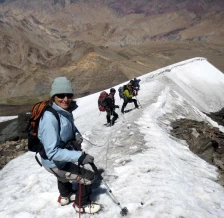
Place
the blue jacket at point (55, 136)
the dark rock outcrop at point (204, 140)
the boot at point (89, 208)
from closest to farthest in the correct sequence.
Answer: the blue jacket at point (55, 136) < the boot at point (89, 208) < the dark rock outcrop at point (204, 140)

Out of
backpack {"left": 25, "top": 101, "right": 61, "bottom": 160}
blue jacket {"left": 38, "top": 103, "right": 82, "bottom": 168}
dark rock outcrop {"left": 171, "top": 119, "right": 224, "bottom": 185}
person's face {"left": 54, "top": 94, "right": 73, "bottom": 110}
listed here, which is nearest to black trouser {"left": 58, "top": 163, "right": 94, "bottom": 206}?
blue jacket {"left": 38, "top": 103, "right": 82, "bottom": 168}

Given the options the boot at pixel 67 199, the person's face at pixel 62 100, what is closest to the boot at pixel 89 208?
the boot at pixel 67 199

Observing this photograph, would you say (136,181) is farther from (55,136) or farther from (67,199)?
(55,136)

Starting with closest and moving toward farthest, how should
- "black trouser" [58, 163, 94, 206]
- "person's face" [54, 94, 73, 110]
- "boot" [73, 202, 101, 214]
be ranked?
"person's face" [54, 94, 73, 110] → "black trouser" [58, 163, 94, 206] → "boot" [73, 202, 101, 214]

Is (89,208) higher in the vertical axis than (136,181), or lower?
lower

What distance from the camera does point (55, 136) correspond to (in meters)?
5.87

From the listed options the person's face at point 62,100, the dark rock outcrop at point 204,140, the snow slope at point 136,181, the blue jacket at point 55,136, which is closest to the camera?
the blue jacket at point 55,136

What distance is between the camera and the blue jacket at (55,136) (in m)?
5.84

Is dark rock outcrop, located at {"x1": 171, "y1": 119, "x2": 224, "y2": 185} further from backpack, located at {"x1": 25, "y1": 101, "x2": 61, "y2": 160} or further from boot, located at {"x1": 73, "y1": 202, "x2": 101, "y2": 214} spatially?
backpack, located at {"x1": 25, "y1": 101, "x2": 61, "y2": 160}

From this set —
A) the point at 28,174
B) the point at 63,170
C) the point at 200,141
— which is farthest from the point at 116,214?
the point at 200,141

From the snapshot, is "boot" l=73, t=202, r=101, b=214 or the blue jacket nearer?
the blue jacket

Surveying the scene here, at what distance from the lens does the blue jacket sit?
5836 millimetres

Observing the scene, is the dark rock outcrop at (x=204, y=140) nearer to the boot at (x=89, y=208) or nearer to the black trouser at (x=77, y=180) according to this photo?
the boot at (x=89, y=208)

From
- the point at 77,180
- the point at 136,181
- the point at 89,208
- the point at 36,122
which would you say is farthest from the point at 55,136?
the point at 136,181
